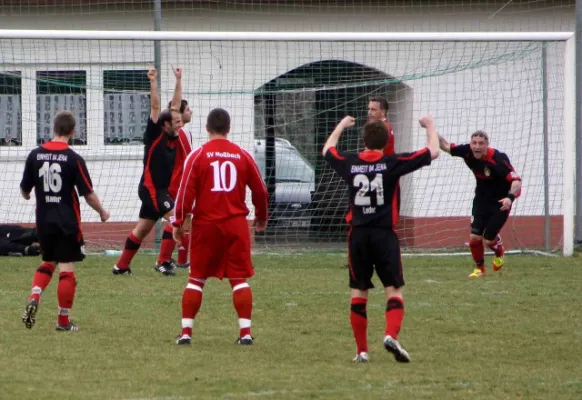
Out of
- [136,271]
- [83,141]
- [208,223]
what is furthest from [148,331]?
[83,141]

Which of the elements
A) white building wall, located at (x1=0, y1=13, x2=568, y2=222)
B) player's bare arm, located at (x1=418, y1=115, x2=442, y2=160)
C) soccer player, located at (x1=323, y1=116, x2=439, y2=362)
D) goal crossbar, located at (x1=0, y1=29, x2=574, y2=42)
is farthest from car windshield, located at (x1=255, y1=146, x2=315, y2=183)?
soccer player, located at (x1=323, y1=116, x2=439, y2=362)

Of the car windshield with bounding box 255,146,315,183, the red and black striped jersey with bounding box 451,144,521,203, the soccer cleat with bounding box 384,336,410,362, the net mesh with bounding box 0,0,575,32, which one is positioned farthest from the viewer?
the car windshield with bounding box 255,146,315,183

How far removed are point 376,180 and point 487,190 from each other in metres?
5.63

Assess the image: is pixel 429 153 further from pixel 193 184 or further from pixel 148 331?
pixel 148 331

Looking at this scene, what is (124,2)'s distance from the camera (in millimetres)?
16547

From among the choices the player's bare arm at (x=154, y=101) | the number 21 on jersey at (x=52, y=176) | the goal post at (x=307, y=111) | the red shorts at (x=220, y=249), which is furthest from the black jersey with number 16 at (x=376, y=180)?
the goal post at (x=307, y=111)

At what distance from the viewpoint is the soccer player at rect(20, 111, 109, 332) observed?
840cm

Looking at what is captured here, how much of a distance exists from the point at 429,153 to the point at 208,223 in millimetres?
1730

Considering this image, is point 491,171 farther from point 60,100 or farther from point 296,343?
point 60,100

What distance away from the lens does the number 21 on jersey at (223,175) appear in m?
7.94

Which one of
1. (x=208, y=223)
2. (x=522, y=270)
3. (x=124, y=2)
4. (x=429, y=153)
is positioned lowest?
(x=522, y=270)

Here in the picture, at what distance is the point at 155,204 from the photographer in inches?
477

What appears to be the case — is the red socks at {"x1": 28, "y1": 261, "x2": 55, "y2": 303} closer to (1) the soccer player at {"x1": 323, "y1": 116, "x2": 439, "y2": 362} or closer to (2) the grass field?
(2) the grass field

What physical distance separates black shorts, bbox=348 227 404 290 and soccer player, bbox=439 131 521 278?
5.01 meters
